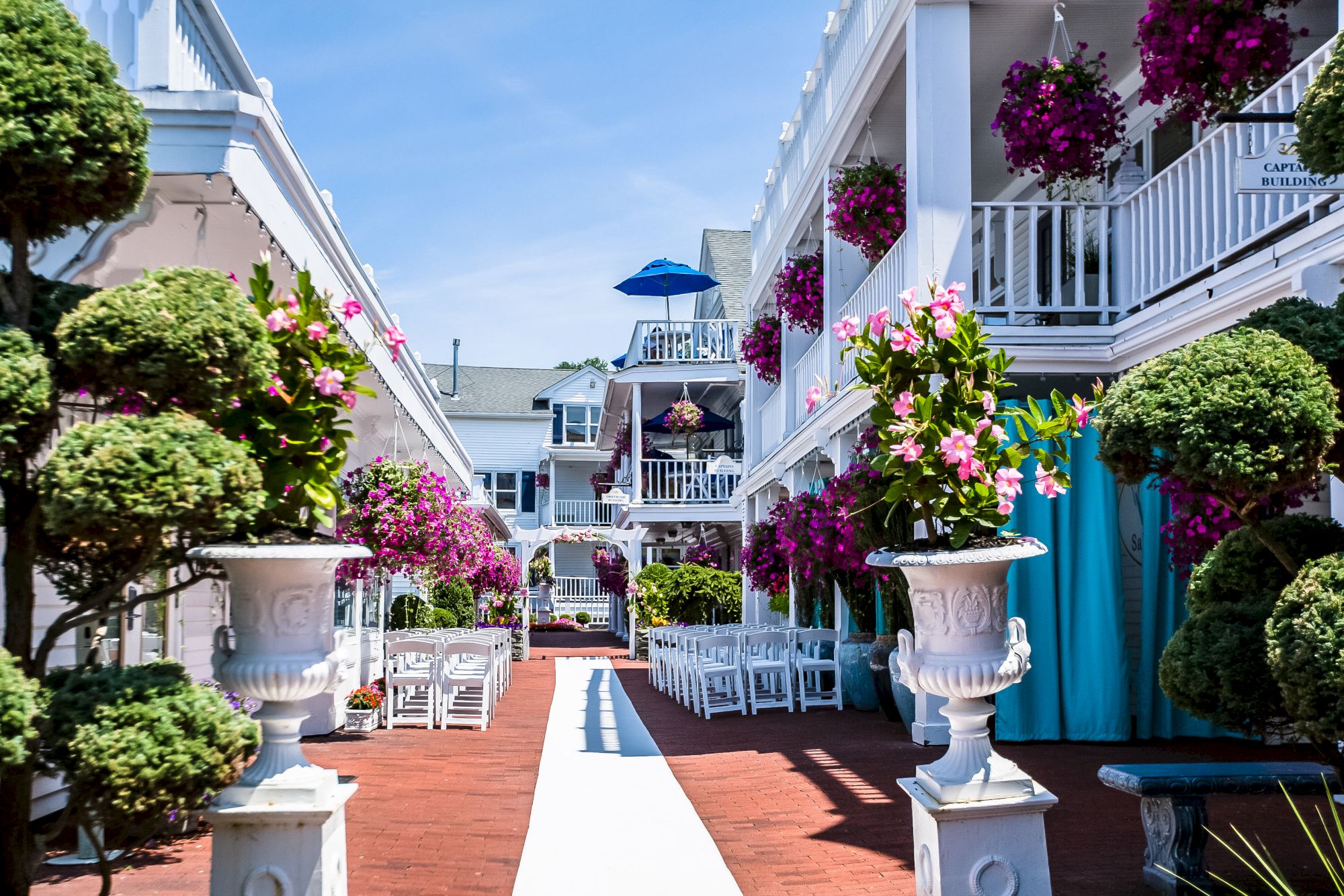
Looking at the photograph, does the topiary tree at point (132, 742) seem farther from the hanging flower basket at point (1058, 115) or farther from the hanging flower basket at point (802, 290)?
the hanging flower basket at point (802, 290)

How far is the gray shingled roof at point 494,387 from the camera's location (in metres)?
44.4

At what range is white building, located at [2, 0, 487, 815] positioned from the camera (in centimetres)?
537

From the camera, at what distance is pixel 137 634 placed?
26.1 ft

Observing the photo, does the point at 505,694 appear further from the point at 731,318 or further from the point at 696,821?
the point at 731,318

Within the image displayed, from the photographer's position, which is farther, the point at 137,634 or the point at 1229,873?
the point at 137,634

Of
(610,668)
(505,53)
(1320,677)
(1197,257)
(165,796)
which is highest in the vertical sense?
(505,53)

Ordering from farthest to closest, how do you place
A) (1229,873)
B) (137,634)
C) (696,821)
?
(137,634) < (696,821) < (1229,873)

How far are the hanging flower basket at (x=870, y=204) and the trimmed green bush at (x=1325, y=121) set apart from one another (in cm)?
640

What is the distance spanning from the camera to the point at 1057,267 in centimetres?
936

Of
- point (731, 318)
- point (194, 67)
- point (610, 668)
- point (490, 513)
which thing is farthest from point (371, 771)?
point (731, 318)

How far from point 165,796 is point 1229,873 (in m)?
4.50

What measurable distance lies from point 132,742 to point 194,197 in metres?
3.18

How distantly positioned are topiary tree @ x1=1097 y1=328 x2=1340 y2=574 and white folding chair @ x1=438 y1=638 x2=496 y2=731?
910 cm

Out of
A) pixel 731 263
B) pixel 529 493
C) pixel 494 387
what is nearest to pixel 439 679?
pixel 731 263
